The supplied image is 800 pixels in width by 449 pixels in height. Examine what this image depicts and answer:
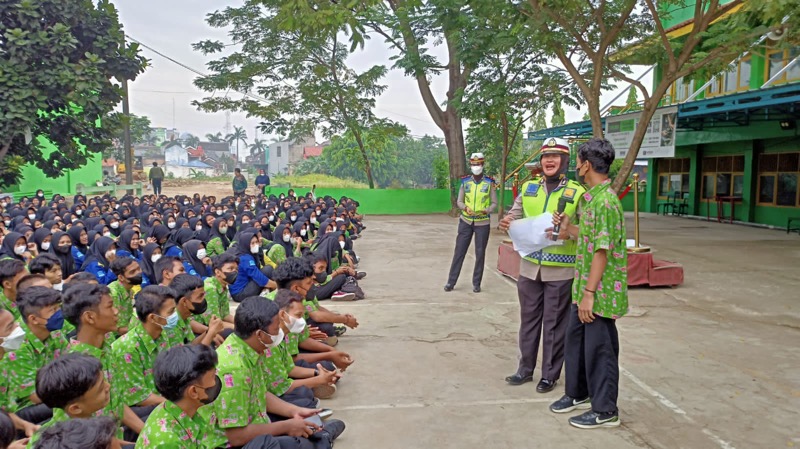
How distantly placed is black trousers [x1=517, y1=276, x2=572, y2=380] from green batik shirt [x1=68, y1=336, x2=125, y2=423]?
2.51 metres

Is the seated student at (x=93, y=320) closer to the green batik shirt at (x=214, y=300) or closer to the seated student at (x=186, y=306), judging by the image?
the seated student at (x=186, y=306)

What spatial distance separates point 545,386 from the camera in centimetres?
411

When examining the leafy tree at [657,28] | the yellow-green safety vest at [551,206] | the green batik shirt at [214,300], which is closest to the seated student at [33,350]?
the green batik shirt at [214,300]

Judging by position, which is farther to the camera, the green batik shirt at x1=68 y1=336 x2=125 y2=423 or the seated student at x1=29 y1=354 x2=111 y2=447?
the green batik shirt at x1=68 y1=336 x2=125 y2=423

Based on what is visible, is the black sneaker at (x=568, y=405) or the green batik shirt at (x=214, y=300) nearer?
the black sneaker at (x=568, y=405)

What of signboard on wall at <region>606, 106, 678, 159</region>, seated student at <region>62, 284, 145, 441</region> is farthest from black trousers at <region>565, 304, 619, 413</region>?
signboard on wall at <region>606, 106, 678, 159</region>

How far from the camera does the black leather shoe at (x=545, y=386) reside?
4102 millimetres

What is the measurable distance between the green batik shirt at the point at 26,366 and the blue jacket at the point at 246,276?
2.93 metres

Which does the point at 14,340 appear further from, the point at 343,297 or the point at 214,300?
the point at 343,297

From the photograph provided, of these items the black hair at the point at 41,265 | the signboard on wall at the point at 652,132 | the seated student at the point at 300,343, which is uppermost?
the signboard on wall at the point at 652,132

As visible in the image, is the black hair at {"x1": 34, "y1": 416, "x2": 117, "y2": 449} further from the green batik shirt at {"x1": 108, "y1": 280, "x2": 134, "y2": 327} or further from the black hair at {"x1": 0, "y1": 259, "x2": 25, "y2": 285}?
the black hair at {"x1": 0, "y1": 259, "x2": 25, "y2": 285}

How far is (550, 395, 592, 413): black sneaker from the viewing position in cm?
376

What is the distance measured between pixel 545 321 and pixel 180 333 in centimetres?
234

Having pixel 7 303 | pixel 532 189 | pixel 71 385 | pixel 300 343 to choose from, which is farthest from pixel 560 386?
pixel 7 303
